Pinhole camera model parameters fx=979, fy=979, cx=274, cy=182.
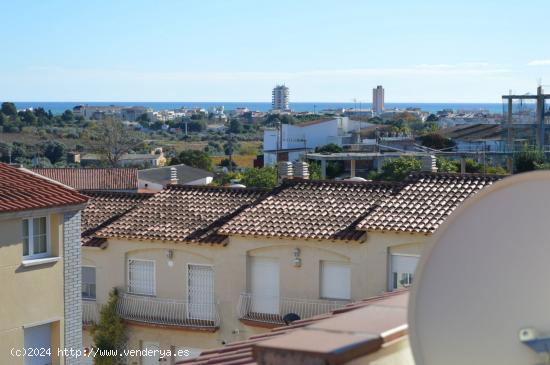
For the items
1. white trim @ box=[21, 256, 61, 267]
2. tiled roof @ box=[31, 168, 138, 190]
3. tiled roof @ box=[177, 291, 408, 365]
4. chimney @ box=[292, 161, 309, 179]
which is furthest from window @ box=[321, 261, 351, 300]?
tiled roof @ box=[31, 168, 138, 190]

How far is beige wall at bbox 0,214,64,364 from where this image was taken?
59.4ft

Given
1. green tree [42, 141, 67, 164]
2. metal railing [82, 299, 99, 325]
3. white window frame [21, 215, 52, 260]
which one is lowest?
green tree [42, 141, 67, 164]

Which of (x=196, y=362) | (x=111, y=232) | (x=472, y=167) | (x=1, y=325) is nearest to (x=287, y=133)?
(x=472, y=167)

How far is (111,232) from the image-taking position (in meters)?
27.4

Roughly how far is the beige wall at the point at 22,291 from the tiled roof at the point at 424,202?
312 inches

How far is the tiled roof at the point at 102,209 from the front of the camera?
28.1 metres

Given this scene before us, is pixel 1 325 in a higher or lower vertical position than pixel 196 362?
lower

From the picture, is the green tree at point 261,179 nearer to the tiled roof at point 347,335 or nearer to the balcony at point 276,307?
the balcony at point 276,307

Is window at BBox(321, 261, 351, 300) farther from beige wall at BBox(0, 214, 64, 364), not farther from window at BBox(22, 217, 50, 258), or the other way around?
window at BBox(22, 217, 50, 258)

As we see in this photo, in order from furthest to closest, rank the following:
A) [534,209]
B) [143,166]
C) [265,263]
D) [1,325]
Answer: [143,166] → [265,263] → [1,325] → [534,209]

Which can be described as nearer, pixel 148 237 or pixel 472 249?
pixel 472 249

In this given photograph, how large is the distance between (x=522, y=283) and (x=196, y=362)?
11.7 feet

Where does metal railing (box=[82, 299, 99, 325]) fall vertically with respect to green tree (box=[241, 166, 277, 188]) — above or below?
below

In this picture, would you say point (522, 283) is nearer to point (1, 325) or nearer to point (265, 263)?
point (1, 325)
